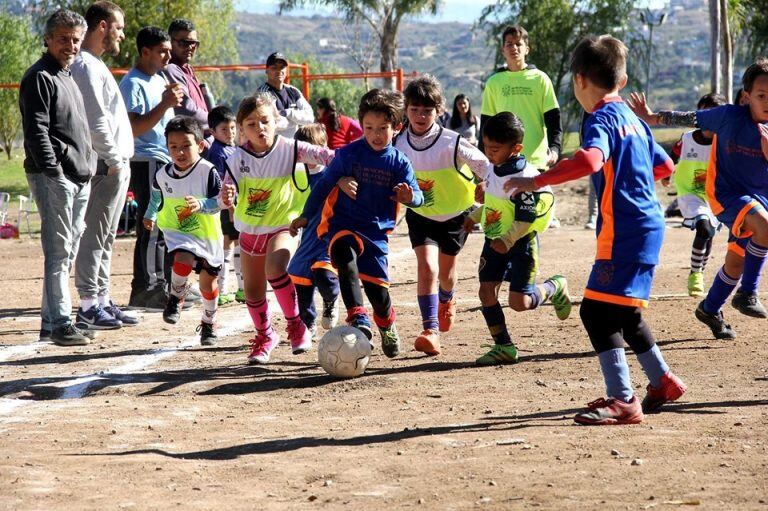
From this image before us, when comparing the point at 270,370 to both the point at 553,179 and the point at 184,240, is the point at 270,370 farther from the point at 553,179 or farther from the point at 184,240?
the point at 553,179

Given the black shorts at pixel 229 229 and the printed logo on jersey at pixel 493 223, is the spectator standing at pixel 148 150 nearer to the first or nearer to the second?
the black shorts at pixel 229 229

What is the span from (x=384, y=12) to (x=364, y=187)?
45.7 meters

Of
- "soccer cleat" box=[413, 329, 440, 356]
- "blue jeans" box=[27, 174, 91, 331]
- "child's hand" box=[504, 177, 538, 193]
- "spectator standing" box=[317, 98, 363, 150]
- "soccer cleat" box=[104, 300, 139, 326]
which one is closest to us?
"child's hand" box=[504, 177, 538, 193]

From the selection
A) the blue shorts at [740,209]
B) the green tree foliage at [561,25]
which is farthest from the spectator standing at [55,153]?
the green tree foliage at [561,25]

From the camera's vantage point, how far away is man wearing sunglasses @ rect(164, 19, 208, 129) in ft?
34.6

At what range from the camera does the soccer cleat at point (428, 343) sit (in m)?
7.71

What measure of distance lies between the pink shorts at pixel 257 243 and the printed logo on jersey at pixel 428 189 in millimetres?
948

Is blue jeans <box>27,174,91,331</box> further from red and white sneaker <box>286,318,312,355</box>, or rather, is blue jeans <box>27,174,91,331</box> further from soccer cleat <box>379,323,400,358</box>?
soccer cleat <box>379,323,400,358</box>

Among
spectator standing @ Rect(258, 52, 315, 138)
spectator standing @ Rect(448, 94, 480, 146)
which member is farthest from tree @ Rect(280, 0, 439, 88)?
spectator standing @ Rect(258, 52, 315, 138)

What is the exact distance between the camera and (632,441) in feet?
17.3

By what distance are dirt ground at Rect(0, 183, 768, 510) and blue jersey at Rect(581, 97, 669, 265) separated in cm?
84

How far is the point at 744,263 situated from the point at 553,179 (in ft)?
10.6

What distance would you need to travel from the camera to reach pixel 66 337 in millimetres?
8281

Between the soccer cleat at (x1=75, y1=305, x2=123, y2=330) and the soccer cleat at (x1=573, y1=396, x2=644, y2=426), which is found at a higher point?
the soccer cleat at (x1=573, y1=396, x2=644, y2=426)
